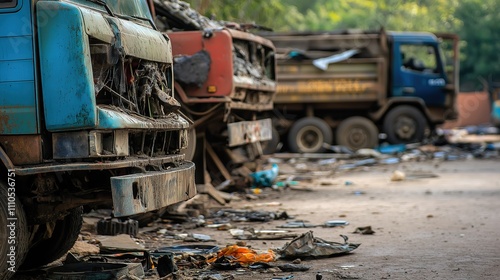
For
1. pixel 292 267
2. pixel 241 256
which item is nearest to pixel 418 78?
pixel 241 256

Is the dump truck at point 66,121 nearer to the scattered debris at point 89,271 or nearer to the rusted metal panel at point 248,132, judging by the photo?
the scattered debris at point 89,271

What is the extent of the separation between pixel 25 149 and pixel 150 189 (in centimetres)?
97

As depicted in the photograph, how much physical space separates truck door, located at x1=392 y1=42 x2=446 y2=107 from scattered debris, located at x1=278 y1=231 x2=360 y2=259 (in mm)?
15868

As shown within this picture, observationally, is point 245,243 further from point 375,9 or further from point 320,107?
point 375,9

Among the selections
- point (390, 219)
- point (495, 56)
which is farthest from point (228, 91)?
point (495, 56)

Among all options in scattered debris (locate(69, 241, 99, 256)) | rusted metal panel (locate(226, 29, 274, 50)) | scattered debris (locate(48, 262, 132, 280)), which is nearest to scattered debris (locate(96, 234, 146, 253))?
scattered debris (locate(69, 241, 99, 256))

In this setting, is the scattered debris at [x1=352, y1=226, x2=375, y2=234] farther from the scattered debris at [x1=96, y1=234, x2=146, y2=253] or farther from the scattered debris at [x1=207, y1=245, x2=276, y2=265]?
the scattered debris at [x1=96, y1=234, x2=146, y2=253]

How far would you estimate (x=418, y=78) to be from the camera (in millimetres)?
23625

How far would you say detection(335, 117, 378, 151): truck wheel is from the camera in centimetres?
2350

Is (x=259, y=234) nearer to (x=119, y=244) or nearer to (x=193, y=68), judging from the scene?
(x=119, y=244)

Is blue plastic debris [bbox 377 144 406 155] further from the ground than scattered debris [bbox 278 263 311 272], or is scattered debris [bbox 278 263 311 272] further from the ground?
scattered debris [bbox 278 263 311 272]

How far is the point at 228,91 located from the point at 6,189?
5.73 meters

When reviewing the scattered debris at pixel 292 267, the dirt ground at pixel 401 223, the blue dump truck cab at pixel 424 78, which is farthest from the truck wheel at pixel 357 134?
the scattered debris at pixel 292 267

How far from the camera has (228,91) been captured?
11438mm
